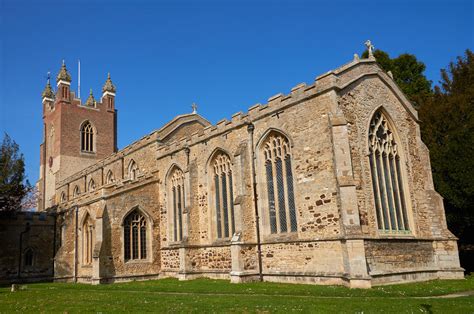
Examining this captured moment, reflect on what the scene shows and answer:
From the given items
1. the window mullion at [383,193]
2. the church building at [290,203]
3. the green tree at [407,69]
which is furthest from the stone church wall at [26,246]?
the green tree at [407,69]

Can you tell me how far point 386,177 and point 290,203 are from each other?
4589 millimetres

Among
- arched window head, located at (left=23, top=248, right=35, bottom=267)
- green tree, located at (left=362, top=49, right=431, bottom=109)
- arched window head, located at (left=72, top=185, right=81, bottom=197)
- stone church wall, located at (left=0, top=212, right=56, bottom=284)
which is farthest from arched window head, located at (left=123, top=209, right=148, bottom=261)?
green tree, located at (left=362, top=49, right=431, bottom=109)

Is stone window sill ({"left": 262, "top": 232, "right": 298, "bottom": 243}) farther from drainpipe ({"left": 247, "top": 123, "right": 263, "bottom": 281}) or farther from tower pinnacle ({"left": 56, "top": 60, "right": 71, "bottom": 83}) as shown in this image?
tower pinnacle ({"left": 56, "top": 60, "right": 71, "bottom": 83})

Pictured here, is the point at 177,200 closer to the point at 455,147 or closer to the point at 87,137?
the point at 455,147

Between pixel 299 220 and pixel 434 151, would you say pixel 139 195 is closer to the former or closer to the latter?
pixel 299 220

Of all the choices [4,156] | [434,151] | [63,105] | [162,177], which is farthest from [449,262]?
[63,105]

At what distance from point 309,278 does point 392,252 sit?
3.60m

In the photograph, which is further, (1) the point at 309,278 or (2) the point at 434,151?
(2) the point at 434,151

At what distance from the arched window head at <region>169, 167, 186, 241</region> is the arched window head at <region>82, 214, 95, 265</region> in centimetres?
505

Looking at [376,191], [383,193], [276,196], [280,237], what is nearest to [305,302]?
[280,237]

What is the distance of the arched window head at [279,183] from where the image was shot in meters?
19.4

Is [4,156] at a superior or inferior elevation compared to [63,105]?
inferior

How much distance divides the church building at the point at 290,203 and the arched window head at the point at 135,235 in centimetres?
7

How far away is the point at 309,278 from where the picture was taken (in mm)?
17453
